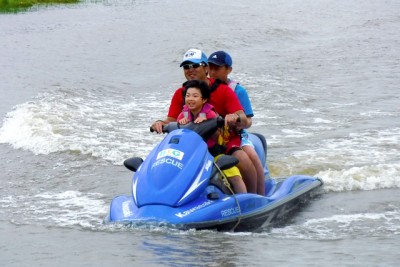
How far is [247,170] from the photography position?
8.30 m

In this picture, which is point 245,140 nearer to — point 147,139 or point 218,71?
point 218,71

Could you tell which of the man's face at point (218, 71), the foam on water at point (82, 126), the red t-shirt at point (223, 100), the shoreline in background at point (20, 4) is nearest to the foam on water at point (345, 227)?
the red t-shirt at point (223, 100)

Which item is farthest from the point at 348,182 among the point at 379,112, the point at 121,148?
the point at 379,112

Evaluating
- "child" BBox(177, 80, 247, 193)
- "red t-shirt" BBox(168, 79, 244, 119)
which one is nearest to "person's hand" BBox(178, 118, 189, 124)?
"child" BBox(177, 80, 247, 193)

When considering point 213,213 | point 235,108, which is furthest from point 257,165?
point 213,213

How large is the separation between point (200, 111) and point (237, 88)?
0.73 m

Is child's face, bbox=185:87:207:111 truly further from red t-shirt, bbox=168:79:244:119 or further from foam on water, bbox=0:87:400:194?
foam on water, bbox=0:87:400:194

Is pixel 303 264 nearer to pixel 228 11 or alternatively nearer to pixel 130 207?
pixel 130 207

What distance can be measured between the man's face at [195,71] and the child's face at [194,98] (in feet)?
1.23

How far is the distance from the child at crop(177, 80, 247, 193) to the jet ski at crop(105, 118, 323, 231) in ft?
0.37

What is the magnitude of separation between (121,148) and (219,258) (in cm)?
635

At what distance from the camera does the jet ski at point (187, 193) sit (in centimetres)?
720

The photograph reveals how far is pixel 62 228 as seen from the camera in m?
7.81

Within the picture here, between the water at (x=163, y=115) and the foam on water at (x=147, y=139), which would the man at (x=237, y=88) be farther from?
the foam on water at (x=147, y=139)
